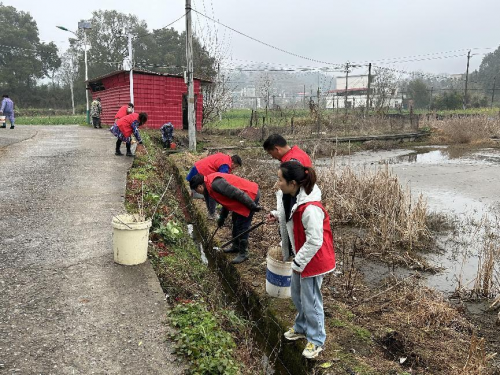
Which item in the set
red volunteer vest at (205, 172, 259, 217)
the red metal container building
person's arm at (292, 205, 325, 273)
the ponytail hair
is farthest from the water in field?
the red metal container building

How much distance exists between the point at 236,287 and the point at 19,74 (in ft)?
156

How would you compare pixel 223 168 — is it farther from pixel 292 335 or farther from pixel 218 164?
pixel 292 335

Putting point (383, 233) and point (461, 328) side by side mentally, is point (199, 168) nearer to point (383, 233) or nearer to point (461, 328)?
point (383, 233)

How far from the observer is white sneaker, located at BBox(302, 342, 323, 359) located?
3207 millimetres

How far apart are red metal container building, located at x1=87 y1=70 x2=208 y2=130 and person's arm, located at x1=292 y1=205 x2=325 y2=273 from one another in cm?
1867

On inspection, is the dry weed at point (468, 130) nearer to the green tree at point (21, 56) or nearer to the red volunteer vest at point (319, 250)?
the red volunteer vest at point (319, 250)

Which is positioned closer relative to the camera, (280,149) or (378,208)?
(280,149)

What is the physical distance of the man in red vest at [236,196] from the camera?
4957 mm

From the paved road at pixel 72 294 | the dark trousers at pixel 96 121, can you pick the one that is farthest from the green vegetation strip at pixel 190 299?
the dark trousers at pixel 96 121

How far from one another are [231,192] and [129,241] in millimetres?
1345

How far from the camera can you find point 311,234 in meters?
2.97

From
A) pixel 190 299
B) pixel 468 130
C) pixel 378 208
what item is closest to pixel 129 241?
pixel 190 299

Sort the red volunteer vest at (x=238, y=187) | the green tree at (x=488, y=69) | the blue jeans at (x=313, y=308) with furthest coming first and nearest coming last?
the green tree at (x=488, y=69) < the red volunteer vest at (x=238, y=187) < the blue jeans at (x=313, y=308)

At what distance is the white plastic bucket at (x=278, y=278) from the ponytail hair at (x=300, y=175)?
3.86ft
